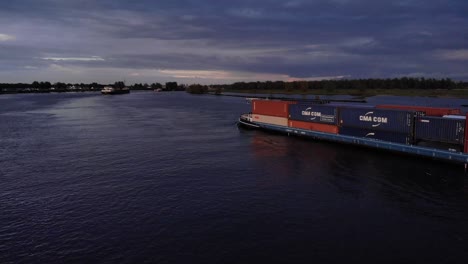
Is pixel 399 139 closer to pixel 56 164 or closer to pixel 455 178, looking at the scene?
pixel 455 178

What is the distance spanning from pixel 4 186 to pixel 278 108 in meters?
50.1

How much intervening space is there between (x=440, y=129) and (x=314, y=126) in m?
22.7

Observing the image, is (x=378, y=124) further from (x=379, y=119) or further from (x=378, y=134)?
Result: (x=378, y=134)

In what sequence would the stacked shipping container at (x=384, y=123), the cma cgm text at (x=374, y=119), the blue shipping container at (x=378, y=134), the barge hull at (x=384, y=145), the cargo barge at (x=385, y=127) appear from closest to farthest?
the barge hull at (x=384, y=145), the cargo barge at (x=385, y=127), the stacked shipping container at (x=384, y=123), the blue shipping container at (x=378, y=134), the cma cgm text at (x=374, y=119)

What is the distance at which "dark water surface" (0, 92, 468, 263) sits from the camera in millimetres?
21938

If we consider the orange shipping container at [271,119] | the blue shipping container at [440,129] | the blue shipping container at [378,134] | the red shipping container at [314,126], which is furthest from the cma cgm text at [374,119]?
the orange shipping container at [271,119]

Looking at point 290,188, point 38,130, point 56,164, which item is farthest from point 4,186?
point 38,130

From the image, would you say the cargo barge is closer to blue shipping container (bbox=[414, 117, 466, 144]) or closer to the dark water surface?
blue shipping container (bbox=[414, 117, 466, 144])

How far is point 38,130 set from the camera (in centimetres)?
7294

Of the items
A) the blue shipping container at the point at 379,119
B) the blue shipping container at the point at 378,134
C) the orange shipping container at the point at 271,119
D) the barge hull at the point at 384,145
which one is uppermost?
the blue shipping container at the point at 379,119

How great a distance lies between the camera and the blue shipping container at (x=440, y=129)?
41469 mm

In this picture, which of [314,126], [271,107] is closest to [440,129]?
[314,126]

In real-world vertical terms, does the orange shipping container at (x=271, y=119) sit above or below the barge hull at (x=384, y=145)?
above

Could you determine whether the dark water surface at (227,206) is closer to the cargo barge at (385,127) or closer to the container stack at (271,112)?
the cargo barge at (385,127)
